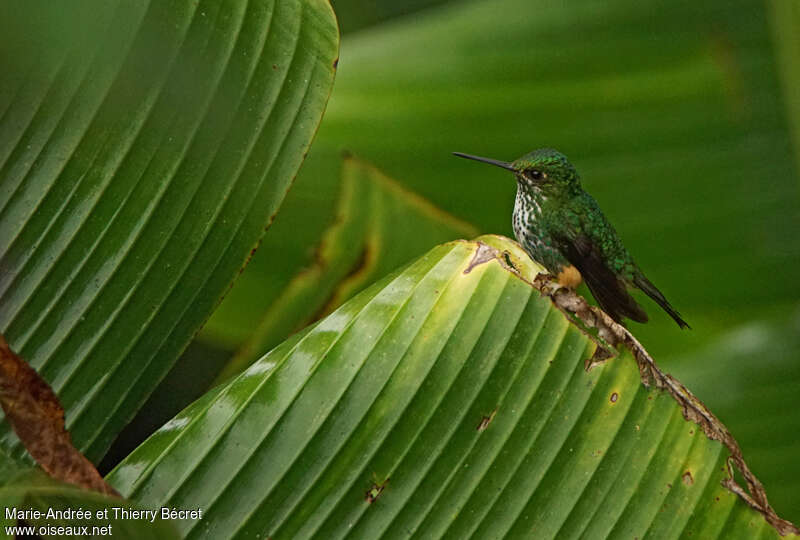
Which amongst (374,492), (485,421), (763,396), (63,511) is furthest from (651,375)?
(63,511)

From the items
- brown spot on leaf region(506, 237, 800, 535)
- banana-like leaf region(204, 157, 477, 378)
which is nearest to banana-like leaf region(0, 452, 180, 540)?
brown spot on leaf region(506, 237, 800, 535)

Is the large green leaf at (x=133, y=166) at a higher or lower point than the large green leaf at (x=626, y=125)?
lower

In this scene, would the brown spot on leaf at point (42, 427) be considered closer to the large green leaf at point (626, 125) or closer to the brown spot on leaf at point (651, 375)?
the brown spot on leaf at point (651, 375)

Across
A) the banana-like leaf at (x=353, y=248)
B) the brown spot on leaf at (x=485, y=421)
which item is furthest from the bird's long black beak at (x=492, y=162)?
the brown spot on leaf at (x=485, y=421)

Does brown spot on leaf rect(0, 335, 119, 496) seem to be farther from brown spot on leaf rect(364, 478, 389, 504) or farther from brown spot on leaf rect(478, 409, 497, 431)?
brown spot on leaf rect(478, 409, 497, 431)

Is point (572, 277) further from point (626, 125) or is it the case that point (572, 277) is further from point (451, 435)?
point (451, 435)

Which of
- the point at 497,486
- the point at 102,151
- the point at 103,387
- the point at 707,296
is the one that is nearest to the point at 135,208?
the point at 102,151
